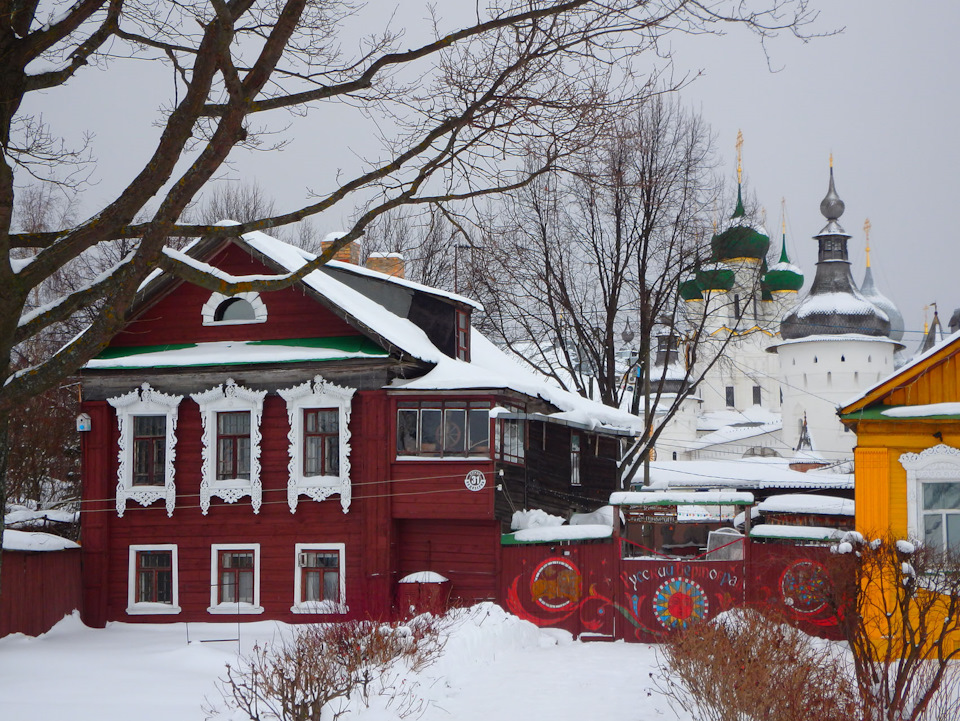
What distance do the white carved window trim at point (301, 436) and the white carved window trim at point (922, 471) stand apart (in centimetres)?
1058

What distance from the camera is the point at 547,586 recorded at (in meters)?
22.1

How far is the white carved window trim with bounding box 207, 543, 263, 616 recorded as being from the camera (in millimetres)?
23656

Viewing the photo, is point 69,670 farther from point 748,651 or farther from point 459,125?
point 459,125

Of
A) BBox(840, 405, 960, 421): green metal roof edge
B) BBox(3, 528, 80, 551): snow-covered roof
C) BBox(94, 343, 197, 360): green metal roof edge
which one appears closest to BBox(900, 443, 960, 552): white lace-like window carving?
BBox(840, 405, 960, 421): green metal roof edge

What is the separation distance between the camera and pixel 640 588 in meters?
21.4

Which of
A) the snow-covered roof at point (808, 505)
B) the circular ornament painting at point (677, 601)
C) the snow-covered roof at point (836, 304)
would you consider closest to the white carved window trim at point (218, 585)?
the circular ornament painting at point (677, 601)

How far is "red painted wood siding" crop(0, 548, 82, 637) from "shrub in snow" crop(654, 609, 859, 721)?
43.0 feet

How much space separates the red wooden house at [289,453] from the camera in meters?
22.9

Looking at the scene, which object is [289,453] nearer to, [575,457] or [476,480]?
[476,480]

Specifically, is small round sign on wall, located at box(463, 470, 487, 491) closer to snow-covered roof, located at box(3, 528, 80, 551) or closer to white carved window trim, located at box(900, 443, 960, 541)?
white carved window trim, located at box(900, 443, 960, 541)

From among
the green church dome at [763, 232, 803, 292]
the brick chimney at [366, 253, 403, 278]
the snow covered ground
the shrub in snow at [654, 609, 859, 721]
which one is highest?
the green church dome at [763, 232, 803, 292]

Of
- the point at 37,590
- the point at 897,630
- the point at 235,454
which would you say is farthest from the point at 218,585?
the point at 897,630

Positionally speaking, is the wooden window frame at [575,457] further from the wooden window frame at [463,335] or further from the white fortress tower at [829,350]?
the white fortress tower at [829,350]

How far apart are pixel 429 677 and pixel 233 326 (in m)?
12.1
